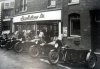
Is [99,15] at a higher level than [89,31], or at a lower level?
higher

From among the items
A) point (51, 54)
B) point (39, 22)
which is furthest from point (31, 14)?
point (51, 54)

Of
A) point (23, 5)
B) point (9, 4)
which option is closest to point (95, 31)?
point (23, 5)

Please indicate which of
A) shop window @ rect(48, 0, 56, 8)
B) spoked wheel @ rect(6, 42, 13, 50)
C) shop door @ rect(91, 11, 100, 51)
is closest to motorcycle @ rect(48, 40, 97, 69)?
spoked wheel @ rect(6, 42, 13, 50)

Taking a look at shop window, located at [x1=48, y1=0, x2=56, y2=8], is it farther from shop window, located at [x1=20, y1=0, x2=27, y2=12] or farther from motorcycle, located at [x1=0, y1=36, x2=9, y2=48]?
motorcycle, located at [x1=0, y1=36, x2=9, y2=48]

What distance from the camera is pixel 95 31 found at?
1475 cm

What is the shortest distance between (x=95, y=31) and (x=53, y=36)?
3.08 metres

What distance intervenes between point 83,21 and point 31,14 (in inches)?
185

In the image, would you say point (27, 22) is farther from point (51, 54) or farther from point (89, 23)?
point (51, 54)

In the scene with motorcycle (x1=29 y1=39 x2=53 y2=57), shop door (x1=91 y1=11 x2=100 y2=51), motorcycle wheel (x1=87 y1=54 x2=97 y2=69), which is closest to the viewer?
motorcycle wheel (x1=87 y1=54 x2=97 y2=69)

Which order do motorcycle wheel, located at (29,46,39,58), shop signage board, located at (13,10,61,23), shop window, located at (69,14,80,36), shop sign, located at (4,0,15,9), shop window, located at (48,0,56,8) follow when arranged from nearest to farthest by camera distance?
motorcycle wheel, located at (29,46,39,58), shop window, located at (69,14,80,36), shop signage board, located at (13,10,61,23), shop window, located at (48,0,56,8), shop sign, located at (4,0,15,9)

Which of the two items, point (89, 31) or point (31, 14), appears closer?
point (89, 31)

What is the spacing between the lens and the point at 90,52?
8.15 metres

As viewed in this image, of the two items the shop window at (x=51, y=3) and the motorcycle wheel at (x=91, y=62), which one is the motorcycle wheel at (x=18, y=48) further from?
the shop window at (x=51, y=3)

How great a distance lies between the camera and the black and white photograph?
8.41 m
